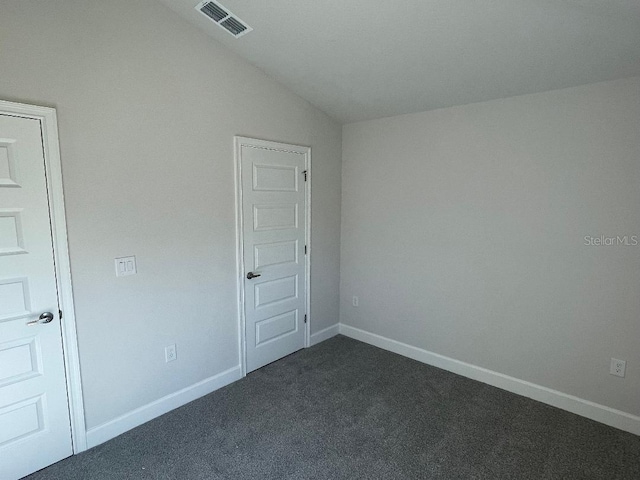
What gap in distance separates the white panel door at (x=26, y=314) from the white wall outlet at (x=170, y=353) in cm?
65

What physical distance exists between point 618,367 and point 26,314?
12.7 feet

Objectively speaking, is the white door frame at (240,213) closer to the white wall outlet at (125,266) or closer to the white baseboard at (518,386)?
the white wall outlet at (125,266)

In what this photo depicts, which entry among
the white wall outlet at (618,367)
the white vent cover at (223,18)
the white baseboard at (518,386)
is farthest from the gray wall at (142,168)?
the white wall outlet at (618,367)

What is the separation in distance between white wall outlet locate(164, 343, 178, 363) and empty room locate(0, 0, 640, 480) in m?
0.02

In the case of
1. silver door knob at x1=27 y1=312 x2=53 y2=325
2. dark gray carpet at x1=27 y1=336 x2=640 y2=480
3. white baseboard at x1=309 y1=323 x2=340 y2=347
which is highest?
silver door knob at x1=27 y1=312 x2=53 y2=325

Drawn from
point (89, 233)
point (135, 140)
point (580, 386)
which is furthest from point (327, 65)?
point (580, 386)

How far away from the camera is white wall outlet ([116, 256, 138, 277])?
2.33m

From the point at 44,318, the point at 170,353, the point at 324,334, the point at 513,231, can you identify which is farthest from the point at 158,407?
the point at 513,231

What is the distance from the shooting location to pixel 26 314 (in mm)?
1995

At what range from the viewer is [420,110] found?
3.22 meters

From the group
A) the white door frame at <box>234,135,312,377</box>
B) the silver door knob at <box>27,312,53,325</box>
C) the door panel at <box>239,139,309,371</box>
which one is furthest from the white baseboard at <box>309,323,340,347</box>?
the silver door knob at <box>27,312,53,325</box>

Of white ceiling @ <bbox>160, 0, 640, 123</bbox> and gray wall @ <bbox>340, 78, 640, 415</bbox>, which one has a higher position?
white ceiling @ <bbox>160, 0, 640, 123</bbox>

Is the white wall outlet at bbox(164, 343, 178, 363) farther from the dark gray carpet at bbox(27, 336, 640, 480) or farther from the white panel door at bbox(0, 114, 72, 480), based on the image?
the white panel door at bbox(0, 114, 72, 480)

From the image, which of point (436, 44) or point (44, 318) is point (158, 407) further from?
point (436, 44)
